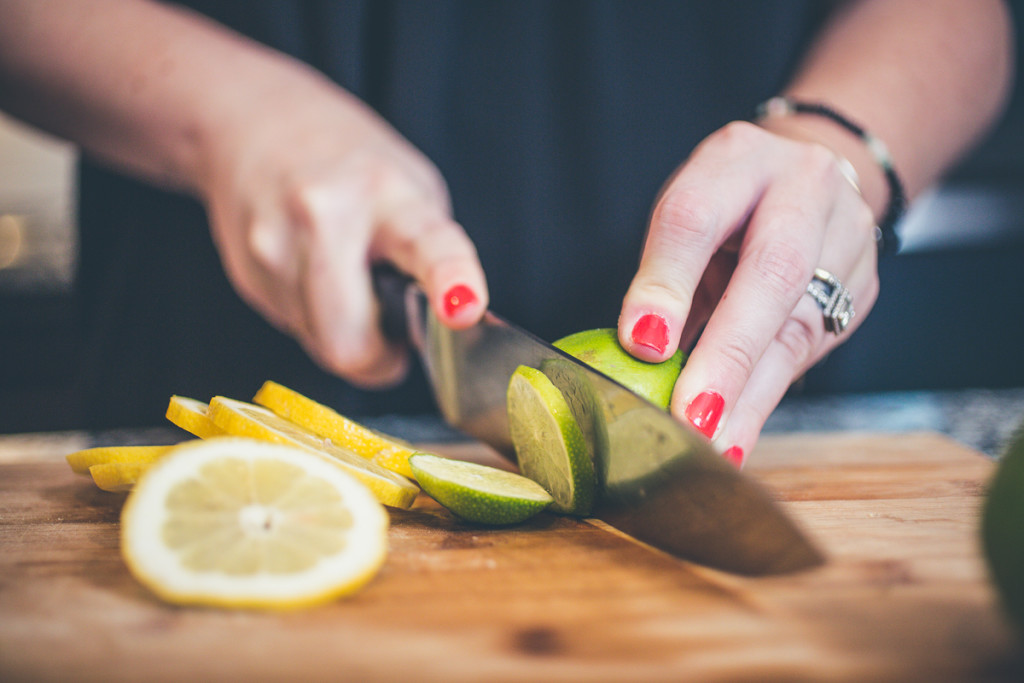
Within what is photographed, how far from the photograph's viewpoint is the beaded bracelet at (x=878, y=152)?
1407 millimetres

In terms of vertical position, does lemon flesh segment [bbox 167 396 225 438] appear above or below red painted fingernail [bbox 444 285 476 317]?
below

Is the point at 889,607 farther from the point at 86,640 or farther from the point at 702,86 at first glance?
the point at 702,86

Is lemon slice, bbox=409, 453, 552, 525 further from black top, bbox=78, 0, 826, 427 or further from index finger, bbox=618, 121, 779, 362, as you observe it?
black top, bbox=78, 0, 826, 427

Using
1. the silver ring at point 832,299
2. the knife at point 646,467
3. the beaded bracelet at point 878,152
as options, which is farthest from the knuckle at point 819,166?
the knife at point 646,467

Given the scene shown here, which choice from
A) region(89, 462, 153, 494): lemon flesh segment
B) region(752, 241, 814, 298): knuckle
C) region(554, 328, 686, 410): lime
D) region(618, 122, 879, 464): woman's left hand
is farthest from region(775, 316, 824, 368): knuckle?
region(89, 462, 153, 494): lemon flesh segment

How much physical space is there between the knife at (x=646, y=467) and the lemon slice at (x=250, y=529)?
35 cm

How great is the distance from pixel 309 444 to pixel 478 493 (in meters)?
0.31

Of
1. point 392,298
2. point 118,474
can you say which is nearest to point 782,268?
point 392,298

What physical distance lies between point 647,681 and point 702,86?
1.74 meters

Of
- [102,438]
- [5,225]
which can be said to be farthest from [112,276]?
[5,225]

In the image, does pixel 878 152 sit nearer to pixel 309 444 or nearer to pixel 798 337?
pixel 798 337

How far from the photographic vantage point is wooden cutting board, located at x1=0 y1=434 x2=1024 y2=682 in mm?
617

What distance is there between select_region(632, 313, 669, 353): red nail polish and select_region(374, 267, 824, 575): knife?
0.34 feet

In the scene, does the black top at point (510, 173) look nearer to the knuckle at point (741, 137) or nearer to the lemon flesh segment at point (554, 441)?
the knuckle at point (741, 137)
